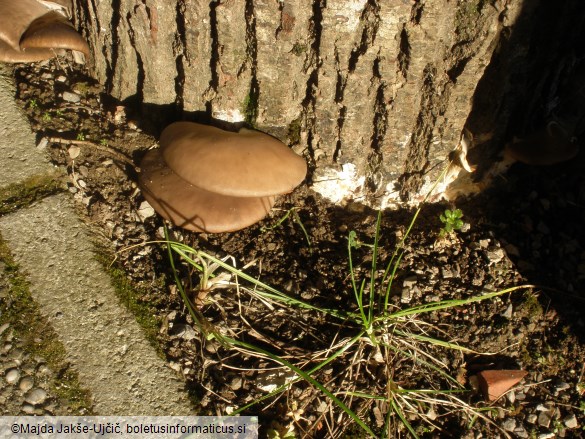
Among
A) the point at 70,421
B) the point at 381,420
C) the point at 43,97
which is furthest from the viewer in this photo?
the point at 43,97

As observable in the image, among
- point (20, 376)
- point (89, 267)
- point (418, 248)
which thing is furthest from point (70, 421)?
point (418, 248)

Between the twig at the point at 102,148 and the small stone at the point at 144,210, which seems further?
the twig at the point at 102,148

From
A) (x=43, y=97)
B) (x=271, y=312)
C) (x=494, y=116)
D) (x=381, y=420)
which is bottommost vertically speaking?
(x=381, y=420)

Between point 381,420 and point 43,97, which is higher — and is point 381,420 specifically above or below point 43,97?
below

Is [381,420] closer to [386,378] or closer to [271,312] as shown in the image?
[386,378]

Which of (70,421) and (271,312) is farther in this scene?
(271,312)

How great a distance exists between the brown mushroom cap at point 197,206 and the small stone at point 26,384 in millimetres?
917

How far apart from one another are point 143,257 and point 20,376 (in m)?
0.74

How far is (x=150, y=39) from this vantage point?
8.84ft

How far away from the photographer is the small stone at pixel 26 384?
218 centimetres

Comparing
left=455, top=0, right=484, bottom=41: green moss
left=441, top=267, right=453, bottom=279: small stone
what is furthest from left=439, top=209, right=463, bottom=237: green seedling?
left=455, top=0, right=484, bottom=41: green moss

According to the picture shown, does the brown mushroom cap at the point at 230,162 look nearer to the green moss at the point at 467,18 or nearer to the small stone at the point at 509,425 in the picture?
the green moss at the point at 467,18

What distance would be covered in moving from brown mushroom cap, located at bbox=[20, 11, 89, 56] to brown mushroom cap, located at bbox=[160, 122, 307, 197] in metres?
1.00

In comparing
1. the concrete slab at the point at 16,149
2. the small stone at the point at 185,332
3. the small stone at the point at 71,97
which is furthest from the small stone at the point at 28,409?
the small stone at the point at 71,97
